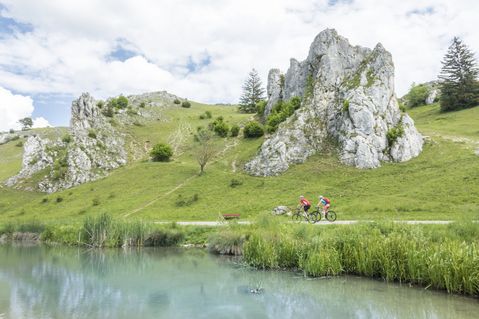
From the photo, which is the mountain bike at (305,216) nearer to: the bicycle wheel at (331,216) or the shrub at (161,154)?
the bicycle wheel at (331,216)

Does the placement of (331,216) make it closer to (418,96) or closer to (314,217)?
(314,217)

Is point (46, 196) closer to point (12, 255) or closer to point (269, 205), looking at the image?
point (12, 255)

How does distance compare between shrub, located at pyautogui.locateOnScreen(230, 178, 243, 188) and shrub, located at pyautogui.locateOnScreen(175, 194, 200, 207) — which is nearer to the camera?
shrub, located at pyautogui.locateOnScreen(175, 194, 200, 207)

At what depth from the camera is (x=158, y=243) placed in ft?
138

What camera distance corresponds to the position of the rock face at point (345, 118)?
6519 cm

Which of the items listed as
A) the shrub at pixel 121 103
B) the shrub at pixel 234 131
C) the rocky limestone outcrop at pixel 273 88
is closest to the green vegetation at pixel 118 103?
the shrub at pixel 121 103

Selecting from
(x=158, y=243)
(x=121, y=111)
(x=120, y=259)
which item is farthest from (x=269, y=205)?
(x=121, y=111)

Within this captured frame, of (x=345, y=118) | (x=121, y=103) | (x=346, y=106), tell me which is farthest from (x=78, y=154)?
(x=346, y=106)

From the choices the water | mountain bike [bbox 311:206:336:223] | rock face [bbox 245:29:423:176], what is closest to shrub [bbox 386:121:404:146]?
rock face [bbox 245:29:423:176]

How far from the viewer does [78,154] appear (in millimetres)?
85812

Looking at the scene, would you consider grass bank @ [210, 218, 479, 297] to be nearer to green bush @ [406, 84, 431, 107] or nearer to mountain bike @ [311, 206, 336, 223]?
mountain bike @ [311, 206, 336, 223]

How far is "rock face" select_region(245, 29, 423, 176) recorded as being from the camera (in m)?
65.2

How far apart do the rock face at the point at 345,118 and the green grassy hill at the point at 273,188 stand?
3005 millimetres

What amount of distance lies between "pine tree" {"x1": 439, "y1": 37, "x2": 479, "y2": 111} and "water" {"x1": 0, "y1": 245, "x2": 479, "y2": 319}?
90.5 metres
